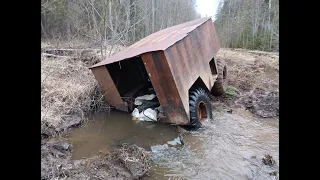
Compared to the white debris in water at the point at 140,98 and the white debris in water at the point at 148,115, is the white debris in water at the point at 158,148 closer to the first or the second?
the white debris in water at the point at 148,115

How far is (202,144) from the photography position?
4371mm

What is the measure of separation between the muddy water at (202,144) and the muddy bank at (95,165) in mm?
215

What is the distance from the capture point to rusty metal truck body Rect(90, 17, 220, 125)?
427cm

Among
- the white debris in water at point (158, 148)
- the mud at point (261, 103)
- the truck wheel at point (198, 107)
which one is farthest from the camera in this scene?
the mud at point (261, 103)

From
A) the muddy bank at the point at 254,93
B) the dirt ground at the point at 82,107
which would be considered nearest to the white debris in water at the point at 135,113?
the dirt ground at the point at 82,107

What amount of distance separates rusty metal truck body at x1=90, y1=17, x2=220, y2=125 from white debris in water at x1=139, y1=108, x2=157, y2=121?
381mm

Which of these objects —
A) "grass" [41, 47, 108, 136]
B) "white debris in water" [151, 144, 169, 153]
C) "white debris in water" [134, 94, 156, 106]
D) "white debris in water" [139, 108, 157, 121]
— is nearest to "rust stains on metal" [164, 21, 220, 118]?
"white debris in water" [151, 144, 169, 153]

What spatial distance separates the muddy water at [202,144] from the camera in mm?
3520

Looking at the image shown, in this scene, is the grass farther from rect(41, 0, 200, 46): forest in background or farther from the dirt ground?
rect(41, 0, 200, 46): forest in background

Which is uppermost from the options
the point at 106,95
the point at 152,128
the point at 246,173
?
the point at 106,95
